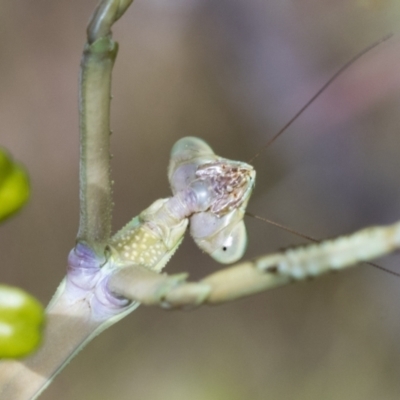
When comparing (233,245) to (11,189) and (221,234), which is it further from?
(11,189)

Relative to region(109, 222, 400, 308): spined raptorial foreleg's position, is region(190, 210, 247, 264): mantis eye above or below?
below

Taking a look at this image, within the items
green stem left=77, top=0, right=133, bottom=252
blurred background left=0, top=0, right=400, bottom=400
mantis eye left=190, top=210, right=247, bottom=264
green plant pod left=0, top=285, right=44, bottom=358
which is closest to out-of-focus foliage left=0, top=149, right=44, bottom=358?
green plant pod left=0, top=285, right=44, bottom=358

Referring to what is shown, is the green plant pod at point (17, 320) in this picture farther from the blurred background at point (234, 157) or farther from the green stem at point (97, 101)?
the blurred background at point (234, 157)

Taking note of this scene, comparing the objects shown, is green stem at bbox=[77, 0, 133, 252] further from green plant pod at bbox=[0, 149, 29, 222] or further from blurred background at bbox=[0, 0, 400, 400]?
blurred background at bbox=[0, 0, 400, 400]

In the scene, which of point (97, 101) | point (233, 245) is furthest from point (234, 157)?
point (97, 101)

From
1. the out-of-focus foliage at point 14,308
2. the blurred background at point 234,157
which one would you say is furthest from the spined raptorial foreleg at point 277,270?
the blurred background at point 234,157

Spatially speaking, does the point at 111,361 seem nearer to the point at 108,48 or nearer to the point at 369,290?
the point at 369,290
